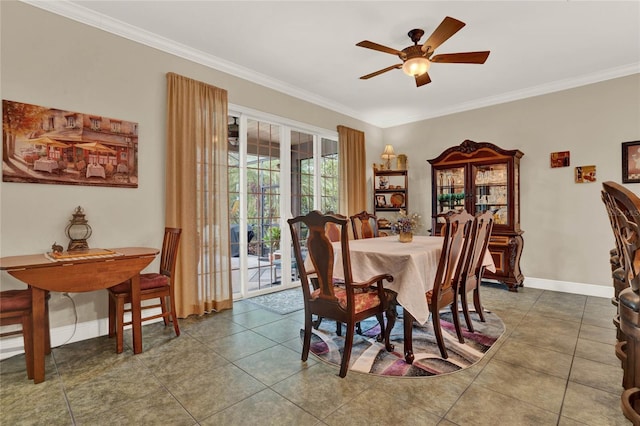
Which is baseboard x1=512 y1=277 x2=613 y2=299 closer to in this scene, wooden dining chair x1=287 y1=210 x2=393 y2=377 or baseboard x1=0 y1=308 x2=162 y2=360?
wooden dining chair x1=287 y1=210 x2=393 y2=377

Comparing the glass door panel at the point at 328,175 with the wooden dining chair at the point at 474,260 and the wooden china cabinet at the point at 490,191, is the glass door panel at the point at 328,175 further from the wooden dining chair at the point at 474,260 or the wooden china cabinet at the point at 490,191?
the wooden dining chair at the point at 474,260

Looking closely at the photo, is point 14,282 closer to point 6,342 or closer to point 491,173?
point 6,342

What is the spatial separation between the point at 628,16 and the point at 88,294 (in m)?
5.40

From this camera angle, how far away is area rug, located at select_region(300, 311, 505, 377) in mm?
2199

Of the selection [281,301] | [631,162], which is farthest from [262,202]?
[631,162]

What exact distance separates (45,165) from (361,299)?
274cm

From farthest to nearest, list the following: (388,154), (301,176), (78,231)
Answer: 1. (388,154)
2. (301,176)
3. (78,231)

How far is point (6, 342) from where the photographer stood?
2.42m

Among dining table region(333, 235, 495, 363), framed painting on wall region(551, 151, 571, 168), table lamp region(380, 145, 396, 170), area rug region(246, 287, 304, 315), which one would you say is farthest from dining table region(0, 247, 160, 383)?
framed painting on wall region(551, 151, 571, 168)

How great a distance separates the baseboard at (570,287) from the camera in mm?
3980

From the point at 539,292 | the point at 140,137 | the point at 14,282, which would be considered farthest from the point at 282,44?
the point at 539,292

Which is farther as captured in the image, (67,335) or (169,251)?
(169,251)

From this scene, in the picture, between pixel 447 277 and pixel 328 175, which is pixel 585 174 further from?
pixel 328 175

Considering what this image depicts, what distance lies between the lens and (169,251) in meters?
2.94
